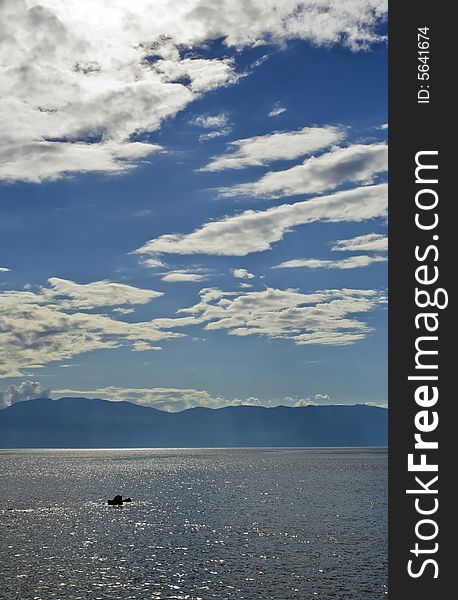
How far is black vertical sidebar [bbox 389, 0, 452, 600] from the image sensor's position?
37.1m

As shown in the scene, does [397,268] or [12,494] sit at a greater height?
[397,268]

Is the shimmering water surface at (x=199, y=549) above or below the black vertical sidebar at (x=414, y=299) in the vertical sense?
below

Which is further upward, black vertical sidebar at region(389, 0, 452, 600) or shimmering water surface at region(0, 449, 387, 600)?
black vertical sidebar at region(389, 0, 452, 600)

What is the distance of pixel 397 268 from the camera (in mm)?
38812

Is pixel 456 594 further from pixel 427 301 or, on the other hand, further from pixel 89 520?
pixel 89 520

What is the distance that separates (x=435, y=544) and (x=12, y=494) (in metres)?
176

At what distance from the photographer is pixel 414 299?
38031mm

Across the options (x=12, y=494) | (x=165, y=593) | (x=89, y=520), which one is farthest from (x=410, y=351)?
(x=12, y=494)

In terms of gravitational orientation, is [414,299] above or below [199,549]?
above

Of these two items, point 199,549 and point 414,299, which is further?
point 199,549

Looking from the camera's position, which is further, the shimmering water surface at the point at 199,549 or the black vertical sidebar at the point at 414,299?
the shimmering water surface at the point at 199,549

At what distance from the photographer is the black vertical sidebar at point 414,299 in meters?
37.1

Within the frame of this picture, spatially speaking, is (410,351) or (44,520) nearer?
(410,351)

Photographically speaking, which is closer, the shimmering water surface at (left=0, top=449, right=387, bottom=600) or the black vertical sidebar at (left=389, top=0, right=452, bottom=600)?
the black vertical sidebar at (left=389, top=0, right=452, bottom=600)
